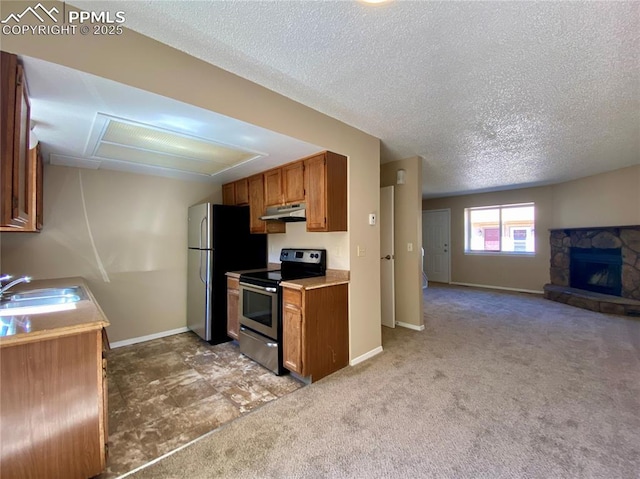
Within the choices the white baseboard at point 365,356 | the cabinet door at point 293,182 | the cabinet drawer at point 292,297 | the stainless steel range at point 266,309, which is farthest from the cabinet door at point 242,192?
the white baseboard at point 365,356

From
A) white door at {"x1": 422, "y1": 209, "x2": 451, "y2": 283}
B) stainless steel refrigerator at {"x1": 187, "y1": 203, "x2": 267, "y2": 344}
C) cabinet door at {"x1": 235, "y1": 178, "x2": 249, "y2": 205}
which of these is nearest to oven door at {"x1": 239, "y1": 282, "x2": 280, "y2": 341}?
stainless steel refrigerator at {"x1": 187, "y1": 203, "x2": 267, "y2": 344}

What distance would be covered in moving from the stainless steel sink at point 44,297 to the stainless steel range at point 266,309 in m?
1.39

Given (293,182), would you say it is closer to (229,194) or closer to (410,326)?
(229,194)

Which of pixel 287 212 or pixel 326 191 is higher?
pixel 326 191

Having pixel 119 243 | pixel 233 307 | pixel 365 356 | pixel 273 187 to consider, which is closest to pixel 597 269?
pixel 365 356

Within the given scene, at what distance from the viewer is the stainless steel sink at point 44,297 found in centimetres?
204

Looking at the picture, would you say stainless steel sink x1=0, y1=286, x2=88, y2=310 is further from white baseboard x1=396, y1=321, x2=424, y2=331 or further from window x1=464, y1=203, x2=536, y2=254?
window x1=464, y1=203, x2=536, y2=254

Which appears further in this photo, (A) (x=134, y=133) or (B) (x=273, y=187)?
(B) (x=273, y=187)

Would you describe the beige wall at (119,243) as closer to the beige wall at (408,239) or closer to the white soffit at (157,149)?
the white soffit at (157,149)

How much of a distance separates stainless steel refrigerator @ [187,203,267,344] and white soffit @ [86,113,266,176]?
0.57 m

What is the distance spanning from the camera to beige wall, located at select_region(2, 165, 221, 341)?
298cm

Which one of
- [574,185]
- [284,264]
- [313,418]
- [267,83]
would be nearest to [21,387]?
[313,418]

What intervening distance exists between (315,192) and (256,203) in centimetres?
111

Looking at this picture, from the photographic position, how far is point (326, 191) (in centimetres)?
268
